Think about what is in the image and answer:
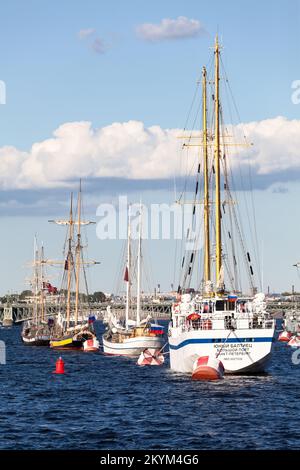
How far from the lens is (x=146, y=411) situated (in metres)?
59.4

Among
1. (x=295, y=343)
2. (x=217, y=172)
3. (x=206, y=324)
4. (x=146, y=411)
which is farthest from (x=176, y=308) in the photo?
(x=295, y=343)

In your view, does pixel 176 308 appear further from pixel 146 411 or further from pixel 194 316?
pixel 146 411

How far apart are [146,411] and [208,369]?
15819 millimetres

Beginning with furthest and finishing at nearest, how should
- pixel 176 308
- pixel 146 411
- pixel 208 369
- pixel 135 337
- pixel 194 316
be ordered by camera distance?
pixel 135 337 < pixel 176 308 < pixel 194 316 < pixel 208 369 < pixel 146 411

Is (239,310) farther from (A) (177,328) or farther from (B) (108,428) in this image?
(B) (108,428)

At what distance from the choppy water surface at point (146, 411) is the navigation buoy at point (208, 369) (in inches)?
33.6

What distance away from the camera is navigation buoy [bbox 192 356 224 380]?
74500mm

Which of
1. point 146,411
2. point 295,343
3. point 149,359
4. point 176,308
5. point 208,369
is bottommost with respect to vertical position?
point 146,411

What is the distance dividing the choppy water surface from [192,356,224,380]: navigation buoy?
852mm

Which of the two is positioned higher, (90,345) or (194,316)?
(194,316)

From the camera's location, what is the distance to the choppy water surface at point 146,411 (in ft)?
158

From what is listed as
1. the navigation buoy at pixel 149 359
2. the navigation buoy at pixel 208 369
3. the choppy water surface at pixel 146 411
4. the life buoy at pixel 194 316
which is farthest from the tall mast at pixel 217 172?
the navigation buoy at pixel 149 359

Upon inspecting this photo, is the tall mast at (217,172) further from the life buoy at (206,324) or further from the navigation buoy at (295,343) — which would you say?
the navigation buoy at (295,343)

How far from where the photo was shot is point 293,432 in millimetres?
50844
